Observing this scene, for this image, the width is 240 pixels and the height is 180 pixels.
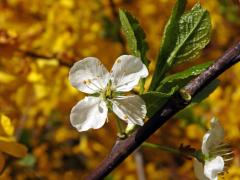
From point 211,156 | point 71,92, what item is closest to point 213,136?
point 211,156

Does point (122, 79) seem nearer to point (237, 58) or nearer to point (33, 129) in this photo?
point (237, 58)

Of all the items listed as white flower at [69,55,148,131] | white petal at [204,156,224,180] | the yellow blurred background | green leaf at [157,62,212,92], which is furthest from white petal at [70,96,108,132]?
the yellow blurred background

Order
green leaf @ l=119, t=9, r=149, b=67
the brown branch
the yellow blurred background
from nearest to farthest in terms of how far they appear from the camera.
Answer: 1. the brown branch
2. green leaf @ l=119, t=9, r=149, b=67
3. the yellow blurred background

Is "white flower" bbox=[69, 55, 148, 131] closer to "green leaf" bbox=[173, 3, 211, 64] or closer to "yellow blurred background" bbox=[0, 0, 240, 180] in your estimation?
"green leaf" bbox=[173, 3, 211, 64]

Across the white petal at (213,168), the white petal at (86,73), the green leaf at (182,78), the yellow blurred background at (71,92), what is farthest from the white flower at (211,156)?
the yellow blurred background at (71,92)

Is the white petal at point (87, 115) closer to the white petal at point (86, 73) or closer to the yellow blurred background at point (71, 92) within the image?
the white petal at point (86, 73)

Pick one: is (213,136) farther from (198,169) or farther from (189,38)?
(189,38)
